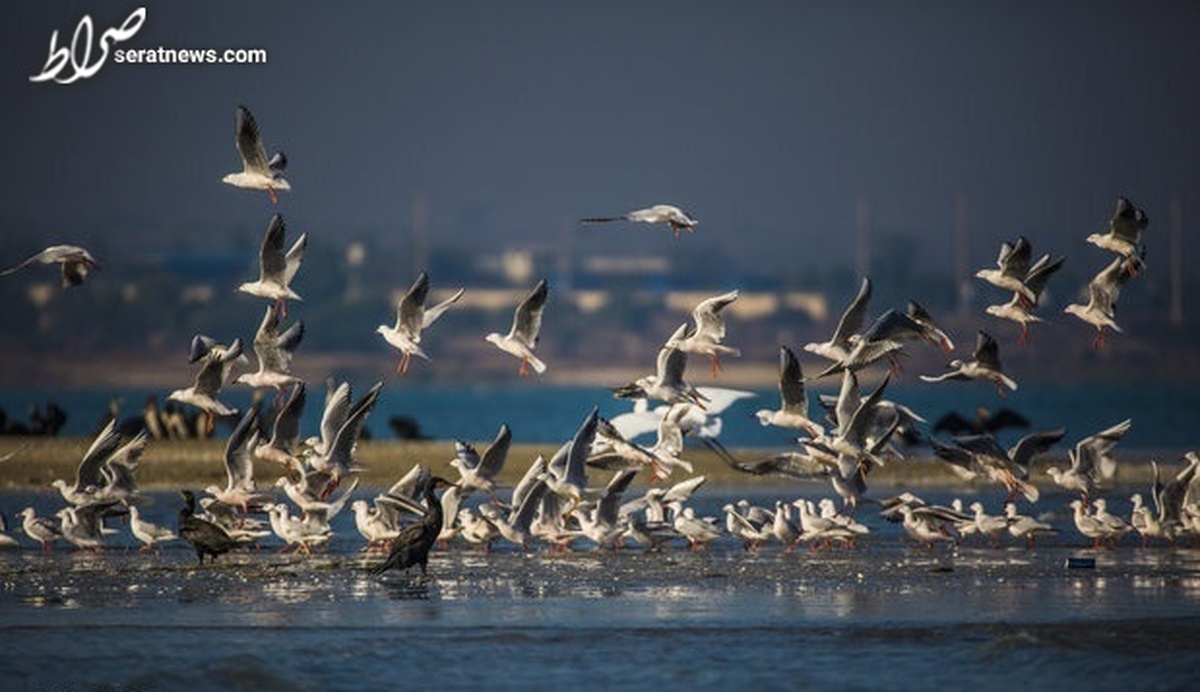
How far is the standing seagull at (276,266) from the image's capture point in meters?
26.3

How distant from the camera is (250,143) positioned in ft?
86.1

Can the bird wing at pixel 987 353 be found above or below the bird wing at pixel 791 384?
above

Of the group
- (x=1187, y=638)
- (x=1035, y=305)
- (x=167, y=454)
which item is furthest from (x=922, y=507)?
(x=167, y=454)

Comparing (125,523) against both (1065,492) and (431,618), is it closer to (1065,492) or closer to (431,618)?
(431,618)

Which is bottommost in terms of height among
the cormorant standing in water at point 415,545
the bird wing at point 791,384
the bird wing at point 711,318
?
the cormorant standing in water at point 415,545

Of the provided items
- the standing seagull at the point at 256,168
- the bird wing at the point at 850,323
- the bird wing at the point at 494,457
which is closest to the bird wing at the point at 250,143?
the standing seagull at the point at 256,168

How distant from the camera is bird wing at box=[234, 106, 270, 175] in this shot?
85.4 feet

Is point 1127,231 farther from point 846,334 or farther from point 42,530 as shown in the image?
point 42,530

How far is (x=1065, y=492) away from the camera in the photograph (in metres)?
38.1

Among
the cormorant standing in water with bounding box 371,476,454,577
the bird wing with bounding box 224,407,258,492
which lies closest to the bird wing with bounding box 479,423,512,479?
the cormorant standing in water with bounding box 371,476,454,577

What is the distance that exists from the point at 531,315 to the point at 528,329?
477mm

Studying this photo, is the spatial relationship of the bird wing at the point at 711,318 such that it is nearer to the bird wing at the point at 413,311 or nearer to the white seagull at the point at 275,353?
the bird wing at the point at 413,311

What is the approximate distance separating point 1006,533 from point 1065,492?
8095mm

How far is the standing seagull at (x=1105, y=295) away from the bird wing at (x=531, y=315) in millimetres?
5819
